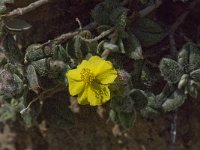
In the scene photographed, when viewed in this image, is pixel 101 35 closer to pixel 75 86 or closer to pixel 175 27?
pixel 75 86

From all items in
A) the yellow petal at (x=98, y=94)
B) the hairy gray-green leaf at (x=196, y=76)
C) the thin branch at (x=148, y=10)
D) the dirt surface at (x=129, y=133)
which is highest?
Answer: the thin branch at (x=148, y=10)

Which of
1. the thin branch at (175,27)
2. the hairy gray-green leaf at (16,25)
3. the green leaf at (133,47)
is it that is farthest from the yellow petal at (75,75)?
the thin branch at (175,27)

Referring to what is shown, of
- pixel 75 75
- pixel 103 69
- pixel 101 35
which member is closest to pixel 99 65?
pixel 103 69

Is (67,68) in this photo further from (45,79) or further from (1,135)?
(1,135)

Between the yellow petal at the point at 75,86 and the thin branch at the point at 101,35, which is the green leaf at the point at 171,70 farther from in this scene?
the yellow petal at the point at 75,86

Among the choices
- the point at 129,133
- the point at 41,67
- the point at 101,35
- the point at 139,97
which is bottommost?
the point at 129,133

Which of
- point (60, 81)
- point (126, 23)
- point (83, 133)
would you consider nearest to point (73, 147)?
point (83, 133)
